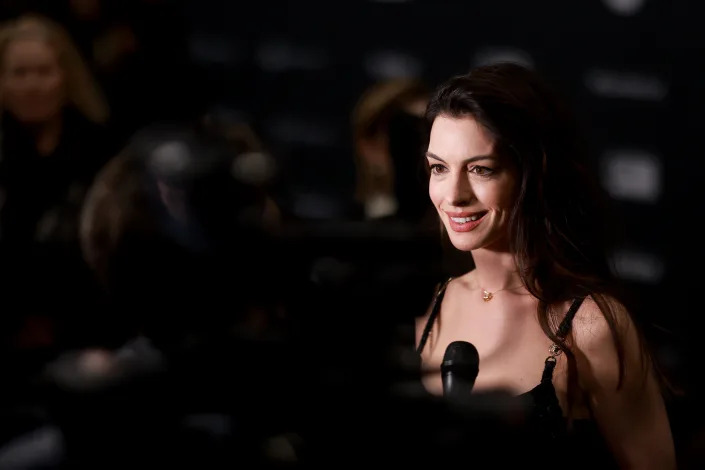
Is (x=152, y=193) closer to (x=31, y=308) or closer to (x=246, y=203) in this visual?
(x=246, y=203)

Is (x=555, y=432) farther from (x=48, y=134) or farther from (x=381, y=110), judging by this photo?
(x=48, y=134)

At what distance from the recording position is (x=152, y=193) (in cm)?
102

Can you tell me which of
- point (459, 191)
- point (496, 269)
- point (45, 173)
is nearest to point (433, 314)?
point (496, 269)

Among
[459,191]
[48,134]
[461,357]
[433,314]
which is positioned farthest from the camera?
[48,134]

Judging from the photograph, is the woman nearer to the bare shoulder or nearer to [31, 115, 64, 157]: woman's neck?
the bare shoulder

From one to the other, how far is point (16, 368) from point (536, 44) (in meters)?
1.25

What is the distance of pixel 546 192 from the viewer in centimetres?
109

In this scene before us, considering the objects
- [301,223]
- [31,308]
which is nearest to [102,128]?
[31,308]

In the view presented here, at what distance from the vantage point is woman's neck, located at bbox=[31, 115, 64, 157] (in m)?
1.87

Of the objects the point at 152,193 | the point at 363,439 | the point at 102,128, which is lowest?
the point at 363,439

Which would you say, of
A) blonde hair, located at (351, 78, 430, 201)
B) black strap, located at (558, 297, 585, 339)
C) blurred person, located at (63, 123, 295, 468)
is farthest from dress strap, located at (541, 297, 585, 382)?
blonde hair, located at (351, 78, 430, 201)

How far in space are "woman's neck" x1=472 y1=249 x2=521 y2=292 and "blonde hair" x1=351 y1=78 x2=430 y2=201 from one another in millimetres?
601

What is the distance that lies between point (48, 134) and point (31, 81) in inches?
4.4

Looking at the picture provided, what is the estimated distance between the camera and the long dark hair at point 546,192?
3.49 ft
